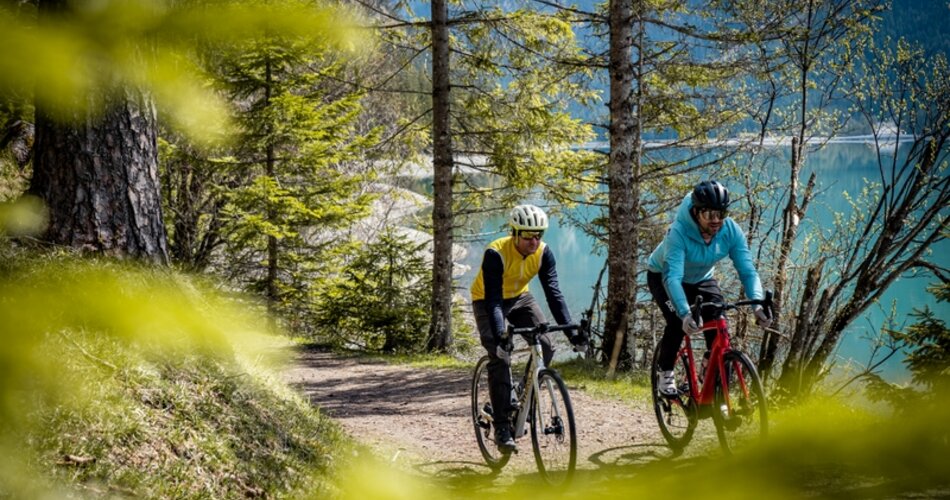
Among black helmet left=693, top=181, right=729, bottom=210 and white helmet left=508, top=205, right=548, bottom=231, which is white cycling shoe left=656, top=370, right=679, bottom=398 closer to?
black helmet left=693, top=181, right=729, bottom=210

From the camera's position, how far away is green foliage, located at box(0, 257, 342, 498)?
5.00ft

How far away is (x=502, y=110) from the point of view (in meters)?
15.4

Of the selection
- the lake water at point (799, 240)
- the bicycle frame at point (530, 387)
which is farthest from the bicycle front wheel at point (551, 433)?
the lake water at point (799, 240)

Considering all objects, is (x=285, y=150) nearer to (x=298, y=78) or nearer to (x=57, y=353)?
(x=298, y=78)

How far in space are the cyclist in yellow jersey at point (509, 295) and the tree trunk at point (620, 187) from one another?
5.97 m

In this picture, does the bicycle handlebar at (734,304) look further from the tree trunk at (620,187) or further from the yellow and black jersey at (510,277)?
the tree trunk at (620,187)

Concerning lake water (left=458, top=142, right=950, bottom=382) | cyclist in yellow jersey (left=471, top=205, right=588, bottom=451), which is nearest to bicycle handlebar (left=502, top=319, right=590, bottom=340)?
cyclist in yellow jersey (left=471, top=205, right=588, bottom=451)

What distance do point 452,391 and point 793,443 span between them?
565cm

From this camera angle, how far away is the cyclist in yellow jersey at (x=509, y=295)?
230 inches

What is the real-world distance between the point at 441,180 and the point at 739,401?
9309 millimetres

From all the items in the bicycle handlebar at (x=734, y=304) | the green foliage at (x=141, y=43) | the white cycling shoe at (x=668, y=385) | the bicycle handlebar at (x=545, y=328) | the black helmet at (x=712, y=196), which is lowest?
the white cycling shoe at (x=668, y=385)

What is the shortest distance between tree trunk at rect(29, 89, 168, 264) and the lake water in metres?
7.47

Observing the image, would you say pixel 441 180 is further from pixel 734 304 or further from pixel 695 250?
pixel 734 304

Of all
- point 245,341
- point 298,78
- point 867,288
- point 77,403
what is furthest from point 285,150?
point 245,341
